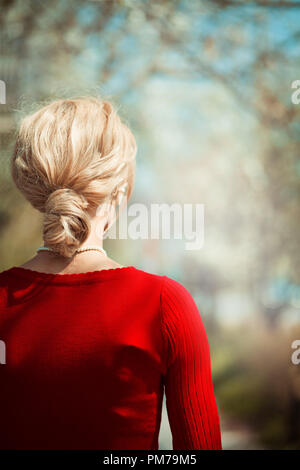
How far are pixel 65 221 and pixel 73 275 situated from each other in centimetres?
9

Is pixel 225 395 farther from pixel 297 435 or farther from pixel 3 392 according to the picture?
pixel 3 392

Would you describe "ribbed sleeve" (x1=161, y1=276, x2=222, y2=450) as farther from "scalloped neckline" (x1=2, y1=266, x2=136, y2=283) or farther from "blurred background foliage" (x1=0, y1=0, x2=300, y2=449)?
"blurred background foliage" (x1=0, y1=0, x2=300, y2=449)

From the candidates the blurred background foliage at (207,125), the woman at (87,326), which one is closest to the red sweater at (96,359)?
the woman at (87,326)

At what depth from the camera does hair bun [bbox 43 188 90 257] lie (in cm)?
63

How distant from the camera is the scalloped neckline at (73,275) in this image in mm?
629

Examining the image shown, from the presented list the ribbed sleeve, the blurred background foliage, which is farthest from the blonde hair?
the blurred background foliage

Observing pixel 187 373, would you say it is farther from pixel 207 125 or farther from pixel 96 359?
pixel 207 125

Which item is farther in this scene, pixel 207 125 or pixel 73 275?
pixel 207 125

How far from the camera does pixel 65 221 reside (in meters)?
0.62

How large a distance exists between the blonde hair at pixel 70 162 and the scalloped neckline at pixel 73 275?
0.04 metres

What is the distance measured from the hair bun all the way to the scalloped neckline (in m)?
0.04

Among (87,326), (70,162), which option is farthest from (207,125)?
(87,326)
